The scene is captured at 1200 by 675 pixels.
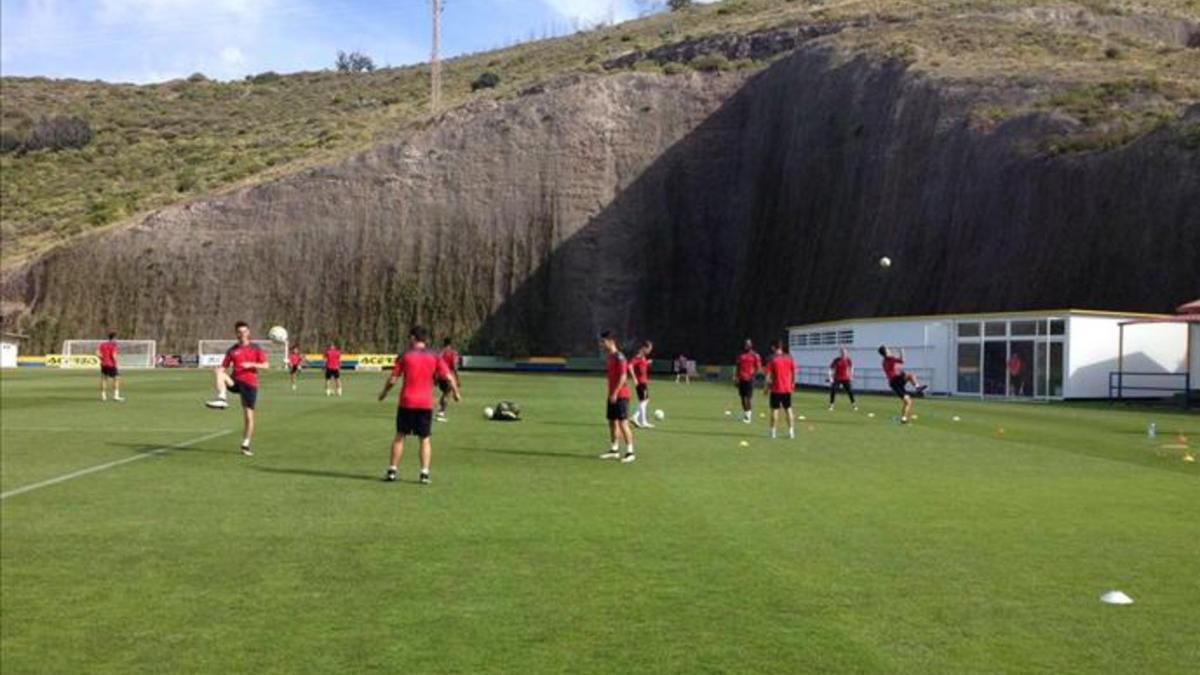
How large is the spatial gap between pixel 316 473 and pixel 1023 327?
29.9m

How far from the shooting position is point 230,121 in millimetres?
117688

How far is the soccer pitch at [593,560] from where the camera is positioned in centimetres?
657

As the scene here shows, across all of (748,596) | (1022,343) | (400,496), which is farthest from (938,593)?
(1022,343)

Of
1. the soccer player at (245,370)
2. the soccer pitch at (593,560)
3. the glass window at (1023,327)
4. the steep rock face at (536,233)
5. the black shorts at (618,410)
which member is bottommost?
the soccer pitch at (593,560)

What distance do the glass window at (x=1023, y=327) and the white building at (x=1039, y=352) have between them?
34 mm

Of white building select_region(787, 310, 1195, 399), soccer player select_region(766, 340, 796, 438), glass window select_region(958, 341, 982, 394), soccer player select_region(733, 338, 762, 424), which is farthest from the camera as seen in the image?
glass window select_region(958, 341, 982, 394)

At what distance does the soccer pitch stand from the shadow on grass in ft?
0.26

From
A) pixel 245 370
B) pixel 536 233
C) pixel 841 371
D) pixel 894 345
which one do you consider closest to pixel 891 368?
pixel 841 371

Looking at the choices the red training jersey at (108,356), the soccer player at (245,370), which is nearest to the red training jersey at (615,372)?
the soccer player at (245,370)

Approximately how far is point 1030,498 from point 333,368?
2656cm

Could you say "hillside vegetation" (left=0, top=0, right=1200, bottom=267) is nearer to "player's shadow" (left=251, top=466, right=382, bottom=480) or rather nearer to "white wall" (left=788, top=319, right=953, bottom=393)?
"white wall" (left=788, top=319, right=953, bottom=393)

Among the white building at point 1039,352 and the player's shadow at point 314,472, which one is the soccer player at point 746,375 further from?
the white building at point 1039,352

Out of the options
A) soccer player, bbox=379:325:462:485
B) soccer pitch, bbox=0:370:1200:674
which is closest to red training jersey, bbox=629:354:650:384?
soccer pitch, bbox=0:370:1200:674

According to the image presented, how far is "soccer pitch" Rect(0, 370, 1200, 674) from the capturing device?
6574 millimetres
